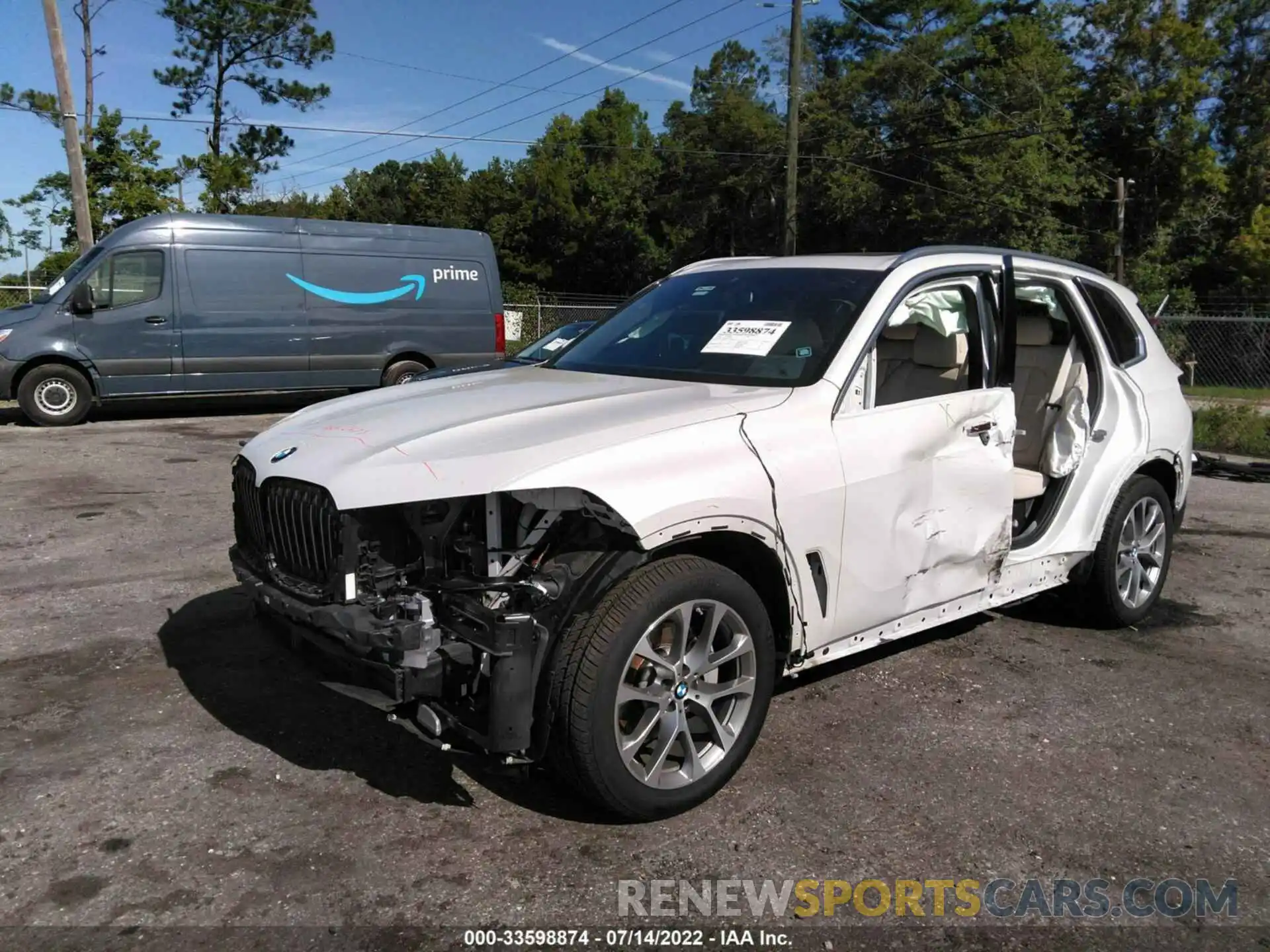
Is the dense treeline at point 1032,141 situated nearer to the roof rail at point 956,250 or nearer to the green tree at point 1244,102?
the green tree at point 1244,102

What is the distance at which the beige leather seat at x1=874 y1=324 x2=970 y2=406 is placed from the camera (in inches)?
157

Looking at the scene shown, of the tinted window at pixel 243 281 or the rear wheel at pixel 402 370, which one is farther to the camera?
the rear wheel at pixel 402 370

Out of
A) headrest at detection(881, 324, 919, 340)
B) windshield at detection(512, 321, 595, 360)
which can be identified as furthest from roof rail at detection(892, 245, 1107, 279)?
windshield at detection(512, 321, 595, 360)

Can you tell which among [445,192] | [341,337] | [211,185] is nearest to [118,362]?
[341,337]

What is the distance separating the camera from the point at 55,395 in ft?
40.5

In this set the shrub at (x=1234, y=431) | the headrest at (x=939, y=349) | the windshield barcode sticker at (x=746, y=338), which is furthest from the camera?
the shrub at (x=1234, y=431)

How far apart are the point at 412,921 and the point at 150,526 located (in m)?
5.23

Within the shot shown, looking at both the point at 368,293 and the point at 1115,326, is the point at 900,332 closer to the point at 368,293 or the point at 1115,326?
the point at 1115,326

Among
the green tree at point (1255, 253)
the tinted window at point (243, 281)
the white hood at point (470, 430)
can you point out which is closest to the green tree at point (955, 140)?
the green tree at point (1255, 253)

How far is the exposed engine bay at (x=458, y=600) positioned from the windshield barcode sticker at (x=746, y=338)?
1284mm

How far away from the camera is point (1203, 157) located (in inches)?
1505

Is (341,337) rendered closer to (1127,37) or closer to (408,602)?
(408,602)

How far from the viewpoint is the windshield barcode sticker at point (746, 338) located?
13.0 ft

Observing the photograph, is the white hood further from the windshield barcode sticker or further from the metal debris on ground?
the metal debris on ground
